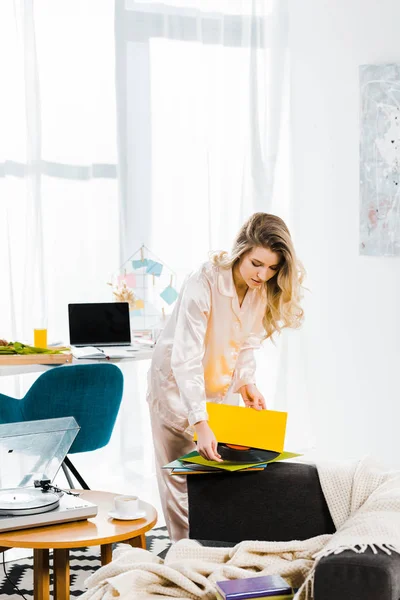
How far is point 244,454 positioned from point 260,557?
378 millimetres

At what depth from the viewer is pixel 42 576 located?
7.04 ft

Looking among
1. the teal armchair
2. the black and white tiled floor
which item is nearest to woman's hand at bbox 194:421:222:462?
the black and white tiled floor

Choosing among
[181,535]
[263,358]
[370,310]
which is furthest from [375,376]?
[181,535]

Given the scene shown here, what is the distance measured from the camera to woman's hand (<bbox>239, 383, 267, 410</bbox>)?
2686 millimetres

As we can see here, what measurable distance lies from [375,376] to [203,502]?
222 cm

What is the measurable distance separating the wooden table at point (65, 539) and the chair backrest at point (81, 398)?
1067mm

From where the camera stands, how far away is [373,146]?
13.8 feet

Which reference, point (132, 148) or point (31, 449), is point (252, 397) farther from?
point (132, 148)

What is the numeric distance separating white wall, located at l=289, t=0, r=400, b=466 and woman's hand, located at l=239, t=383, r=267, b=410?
5.28 feet

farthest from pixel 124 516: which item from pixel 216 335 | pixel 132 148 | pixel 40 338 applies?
pixel 132 148

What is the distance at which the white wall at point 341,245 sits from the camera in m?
4.21

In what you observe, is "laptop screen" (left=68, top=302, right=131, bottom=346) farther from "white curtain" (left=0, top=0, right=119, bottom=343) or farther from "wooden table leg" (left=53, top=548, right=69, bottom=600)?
"wooden table leg" (left=53, top=548, right=69, bottom=600)

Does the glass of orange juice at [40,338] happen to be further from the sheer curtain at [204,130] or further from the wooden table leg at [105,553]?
the wooden table leg at [105,553]

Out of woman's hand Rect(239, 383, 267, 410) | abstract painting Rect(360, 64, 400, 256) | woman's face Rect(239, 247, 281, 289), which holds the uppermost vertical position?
abstract painting Rect(360, 64, 400, 256)
